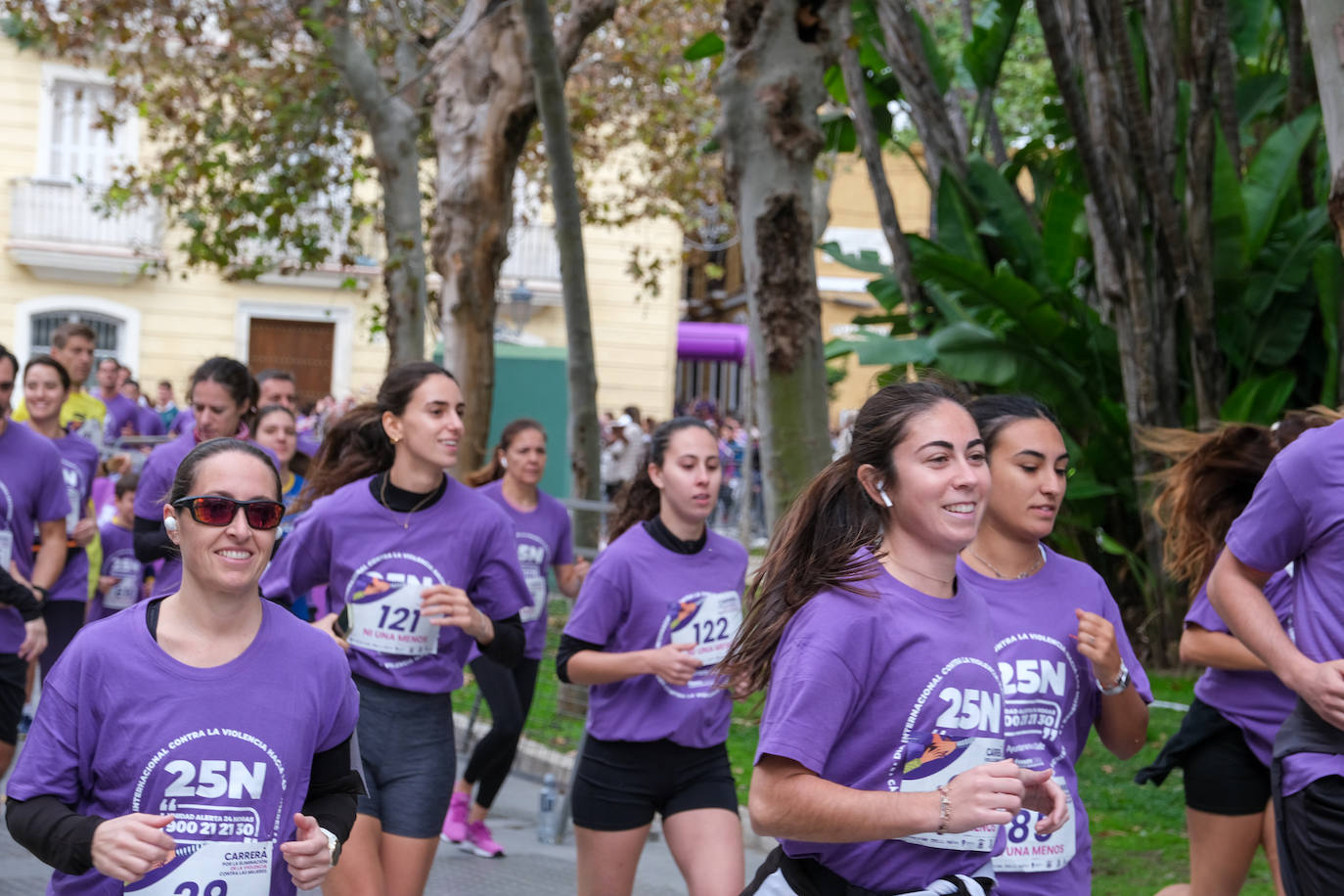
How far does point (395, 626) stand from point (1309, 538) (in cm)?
273

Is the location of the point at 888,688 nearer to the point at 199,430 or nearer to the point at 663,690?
the point at 663,690

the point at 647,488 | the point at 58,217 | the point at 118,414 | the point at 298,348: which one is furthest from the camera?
the point at 298,348

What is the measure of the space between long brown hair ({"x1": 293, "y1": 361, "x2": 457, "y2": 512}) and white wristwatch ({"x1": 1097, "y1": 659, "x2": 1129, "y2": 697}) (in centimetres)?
239

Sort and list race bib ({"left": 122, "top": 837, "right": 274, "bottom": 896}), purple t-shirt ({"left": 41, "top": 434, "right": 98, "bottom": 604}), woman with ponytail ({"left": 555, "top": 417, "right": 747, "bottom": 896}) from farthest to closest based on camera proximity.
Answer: purple t-shirt ({"left": 41, "top": 434, "right": 98, "bottom": 604}), woman with ponytail ({"left": 555, "top": 417, "right": 747, "bottom": 896}), race bib ({"left": 122, "top": 837, "right": 274, "bottom": 896})

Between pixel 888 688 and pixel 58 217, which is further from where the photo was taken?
pixel 58 217

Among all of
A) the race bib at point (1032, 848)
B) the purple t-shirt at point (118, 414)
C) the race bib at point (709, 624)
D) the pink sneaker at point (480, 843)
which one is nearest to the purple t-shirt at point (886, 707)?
the race bib at point (1032, 848)

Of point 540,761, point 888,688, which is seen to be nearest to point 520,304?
point 540,761

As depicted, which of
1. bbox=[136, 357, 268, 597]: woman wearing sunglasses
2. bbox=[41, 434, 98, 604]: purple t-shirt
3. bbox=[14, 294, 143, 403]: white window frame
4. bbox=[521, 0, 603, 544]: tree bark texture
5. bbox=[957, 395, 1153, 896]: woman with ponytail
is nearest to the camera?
bbox=[957, 395, 1153, 896]: woman with ponytail

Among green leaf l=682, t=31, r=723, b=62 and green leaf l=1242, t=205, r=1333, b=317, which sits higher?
green leaf l=682, t=31, r=723, b=62

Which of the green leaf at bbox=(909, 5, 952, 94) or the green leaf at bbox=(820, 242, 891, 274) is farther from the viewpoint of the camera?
the green leaf at bbox=(820, 242, 891, 274)

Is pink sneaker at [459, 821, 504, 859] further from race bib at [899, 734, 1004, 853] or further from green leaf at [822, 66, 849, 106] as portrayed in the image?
green leaf at [822, 66, 849, 106]

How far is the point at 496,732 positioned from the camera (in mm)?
7766

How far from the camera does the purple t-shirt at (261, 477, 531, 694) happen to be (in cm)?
524

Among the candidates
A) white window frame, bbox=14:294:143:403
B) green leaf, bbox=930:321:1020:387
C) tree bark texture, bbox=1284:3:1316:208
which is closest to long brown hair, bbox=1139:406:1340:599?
Result: green leaf, bbox=930:321:1020:387
